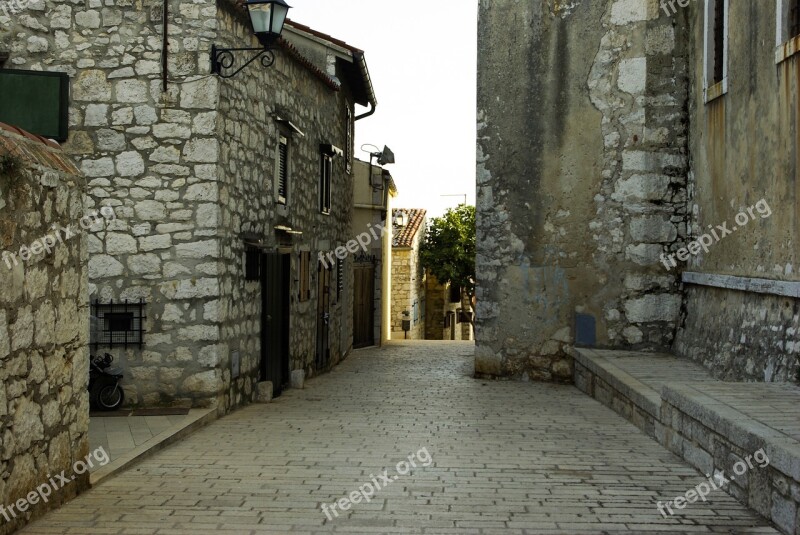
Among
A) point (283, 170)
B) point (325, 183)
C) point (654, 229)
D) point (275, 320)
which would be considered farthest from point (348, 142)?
point (654, 229)

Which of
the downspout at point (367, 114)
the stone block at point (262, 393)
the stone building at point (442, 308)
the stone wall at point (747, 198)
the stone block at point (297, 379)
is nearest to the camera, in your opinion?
the stone wall at point (747, 198)

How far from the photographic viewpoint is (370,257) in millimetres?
21906

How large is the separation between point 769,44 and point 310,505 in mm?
6281

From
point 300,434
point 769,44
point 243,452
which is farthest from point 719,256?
point 243,452

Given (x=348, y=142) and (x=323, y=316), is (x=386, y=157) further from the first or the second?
(x=323, y=316)

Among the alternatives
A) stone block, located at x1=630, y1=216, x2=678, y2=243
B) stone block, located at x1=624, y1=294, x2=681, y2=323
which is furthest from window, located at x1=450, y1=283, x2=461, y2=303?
stone block, located at x1=630, y1=216, x2=678, y2=243

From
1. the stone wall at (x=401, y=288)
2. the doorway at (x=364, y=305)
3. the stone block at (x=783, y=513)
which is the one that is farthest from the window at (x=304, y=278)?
the stone wall at (x=401, y=288)

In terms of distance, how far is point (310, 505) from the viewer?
5.47 m

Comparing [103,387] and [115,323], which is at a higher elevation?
[115,323]

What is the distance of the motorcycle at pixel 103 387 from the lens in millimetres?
8836

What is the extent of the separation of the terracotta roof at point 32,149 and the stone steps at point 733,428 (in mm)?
4376

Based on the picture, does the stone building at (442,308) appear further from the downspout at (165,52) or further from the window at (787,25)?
the window at (787,25)

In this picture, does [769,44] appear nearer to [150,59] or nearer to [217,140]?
[217,140]

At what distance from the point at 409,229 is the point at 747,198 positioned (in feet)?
72.8
